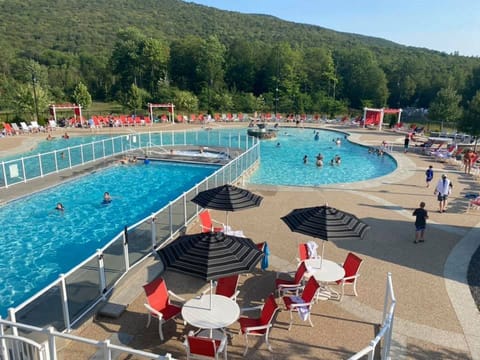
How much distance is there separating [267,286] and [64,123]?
36393 mm

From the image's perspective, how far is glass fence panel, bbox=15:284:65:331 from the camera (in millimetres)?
5719

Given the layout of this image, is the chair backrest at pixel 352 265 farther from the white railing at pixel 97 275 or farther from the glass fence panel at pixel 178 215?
the glass fence panel at pixel 178 215

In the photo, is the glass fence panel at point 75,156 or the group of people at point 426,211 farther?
the glass fence panel at point 75,156

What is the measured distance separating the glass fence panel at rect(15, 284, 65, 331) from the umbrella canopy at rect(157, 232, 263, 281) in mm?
1771

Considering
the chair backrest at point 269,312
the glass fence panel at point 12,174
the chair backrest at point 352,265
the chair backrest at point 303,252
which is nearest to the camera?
the chair backrest at point 269,312

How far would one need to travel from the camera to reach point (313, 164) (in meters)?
25.7

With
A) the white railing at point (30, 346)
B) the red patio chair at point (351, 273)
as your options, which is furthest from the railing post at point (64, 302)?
the red patio chair at point (351, 273)

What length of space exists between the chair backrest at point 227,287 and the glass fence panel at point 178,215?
3.42 metres

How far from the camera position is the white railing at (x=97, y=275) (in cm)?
588

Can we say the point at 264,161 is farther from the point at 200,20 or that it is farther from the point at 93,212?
the point at 200,20

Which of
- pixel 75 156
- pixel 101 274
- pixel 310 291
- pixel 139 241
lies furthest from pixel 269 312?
pixel 75 156

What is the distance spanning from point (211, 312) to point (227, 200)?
3.30 meters

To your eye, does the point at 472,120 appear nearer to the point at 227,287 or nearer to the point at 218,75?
the point at 227,287

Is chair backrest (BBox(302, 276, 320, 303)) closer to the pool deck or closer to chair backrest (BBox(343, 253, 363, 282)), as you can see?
the pool deck
